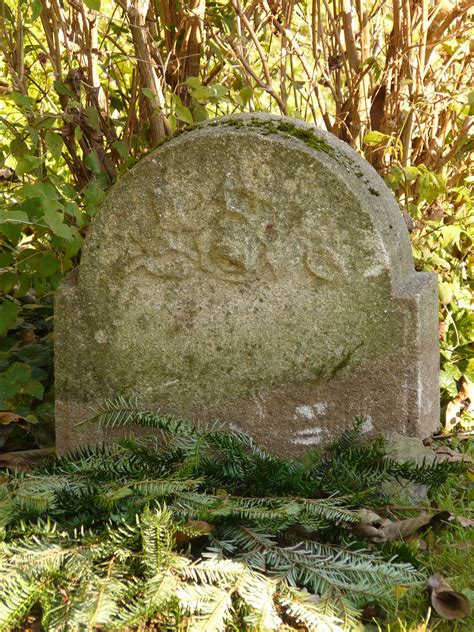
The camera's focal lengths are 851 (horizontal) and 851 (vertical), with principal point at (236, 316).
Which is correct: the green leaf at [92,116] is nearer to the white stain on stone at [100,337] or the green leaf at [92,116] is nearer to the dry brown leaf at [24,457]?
the white stain on stone at [100,337]

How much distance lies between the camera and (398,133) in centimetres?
394

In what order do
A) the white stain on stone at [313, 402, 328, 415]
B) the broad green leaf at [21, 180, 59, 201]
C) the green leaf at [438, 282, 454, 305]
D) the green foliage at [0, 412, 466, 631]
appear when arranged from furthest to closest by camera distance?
the green leaf at [438, 282, 454, 305]
the broad green leaf at [21, 180, 59, 201]
the white stain on stone at [313, 402, 328, 415]
the green foliage at [0, 412, 466, 631]

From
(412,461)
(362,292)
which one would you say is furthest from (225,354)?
(412,461)

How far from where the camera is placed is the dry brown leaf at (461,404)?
134 inches

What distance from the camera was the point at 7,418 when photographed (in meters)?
3.24

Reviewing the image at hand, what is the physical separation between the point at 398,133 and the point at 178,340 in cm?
181

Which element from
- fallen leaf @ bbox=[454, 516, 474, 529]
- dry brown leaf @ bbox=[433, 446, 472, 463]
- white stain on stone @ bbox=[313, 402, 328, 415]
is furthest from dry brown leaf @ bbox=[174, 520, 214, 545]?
dry brown leaf @ bbox=[433, 446, 472, 463]

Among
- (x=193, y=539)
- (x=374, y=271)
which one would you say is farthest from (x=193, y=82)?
(x=193, y=539)

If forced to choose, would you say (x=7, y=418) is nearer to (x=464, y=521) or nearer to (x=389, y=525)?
(x=389, y=525)

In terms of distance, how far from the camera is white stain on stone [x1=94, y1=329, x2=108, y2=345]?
2.72m

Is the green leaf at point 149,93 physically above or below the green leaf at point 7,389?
above

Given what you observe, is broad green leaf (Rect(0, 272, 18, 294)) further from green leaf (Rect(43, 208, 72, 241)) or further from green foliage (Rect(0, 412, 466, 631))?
green foliage (Rect(0, 412, 466, 631))

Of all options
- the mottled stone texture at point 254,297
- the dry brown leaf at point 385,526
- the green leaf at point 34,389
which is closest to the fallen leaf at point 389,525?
the dry brown leaf at point 385,526

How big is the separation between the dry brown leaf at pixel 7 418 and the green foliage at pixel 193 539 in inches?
29.0
